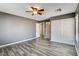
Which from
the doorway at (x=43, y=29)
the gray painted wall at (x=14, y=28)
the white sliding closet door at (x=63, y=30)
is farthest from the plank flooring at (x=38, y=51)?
the doorway at (x=43, y=29)

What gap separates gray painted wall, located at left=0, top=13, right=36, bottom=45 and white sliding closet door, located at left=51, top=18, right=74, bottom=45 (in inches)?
96.5

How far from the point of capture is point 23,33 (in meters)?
7.69

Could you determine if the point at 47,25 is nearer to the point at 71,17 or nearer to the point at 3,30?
the point at 71,17

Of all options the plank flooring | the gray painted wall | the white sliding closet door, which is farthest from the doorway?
the plank flooring

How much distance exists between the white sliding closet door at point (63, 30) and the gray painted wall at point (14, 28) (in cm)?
245

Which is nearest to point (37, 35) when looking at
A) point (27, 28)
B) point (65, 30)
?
point (27, 28)

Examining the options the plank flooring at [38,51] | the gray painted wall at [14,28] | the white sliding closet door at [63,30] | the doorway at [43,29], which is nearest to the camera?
the plank flooring at [38,51]

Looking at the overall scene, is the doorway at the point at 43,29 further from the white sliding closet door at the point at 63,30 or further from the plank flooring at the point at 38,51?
the plank flooring at the point at 38,51

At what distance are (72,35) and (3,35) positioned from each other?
4.72 metres

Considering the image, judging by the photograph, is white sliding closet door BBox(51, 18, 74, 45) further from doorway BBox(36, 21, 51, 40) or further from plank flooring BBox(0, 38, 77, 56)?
doorway BBox(36, 21, 51, 40)

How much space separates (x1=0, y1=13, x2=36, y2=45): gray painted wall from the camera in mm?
5703

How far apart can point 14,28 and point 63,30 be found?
3.77 meters

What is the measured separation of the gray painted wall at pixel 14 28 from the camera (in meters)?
5.70

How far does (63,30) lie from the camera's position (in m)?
6.62
